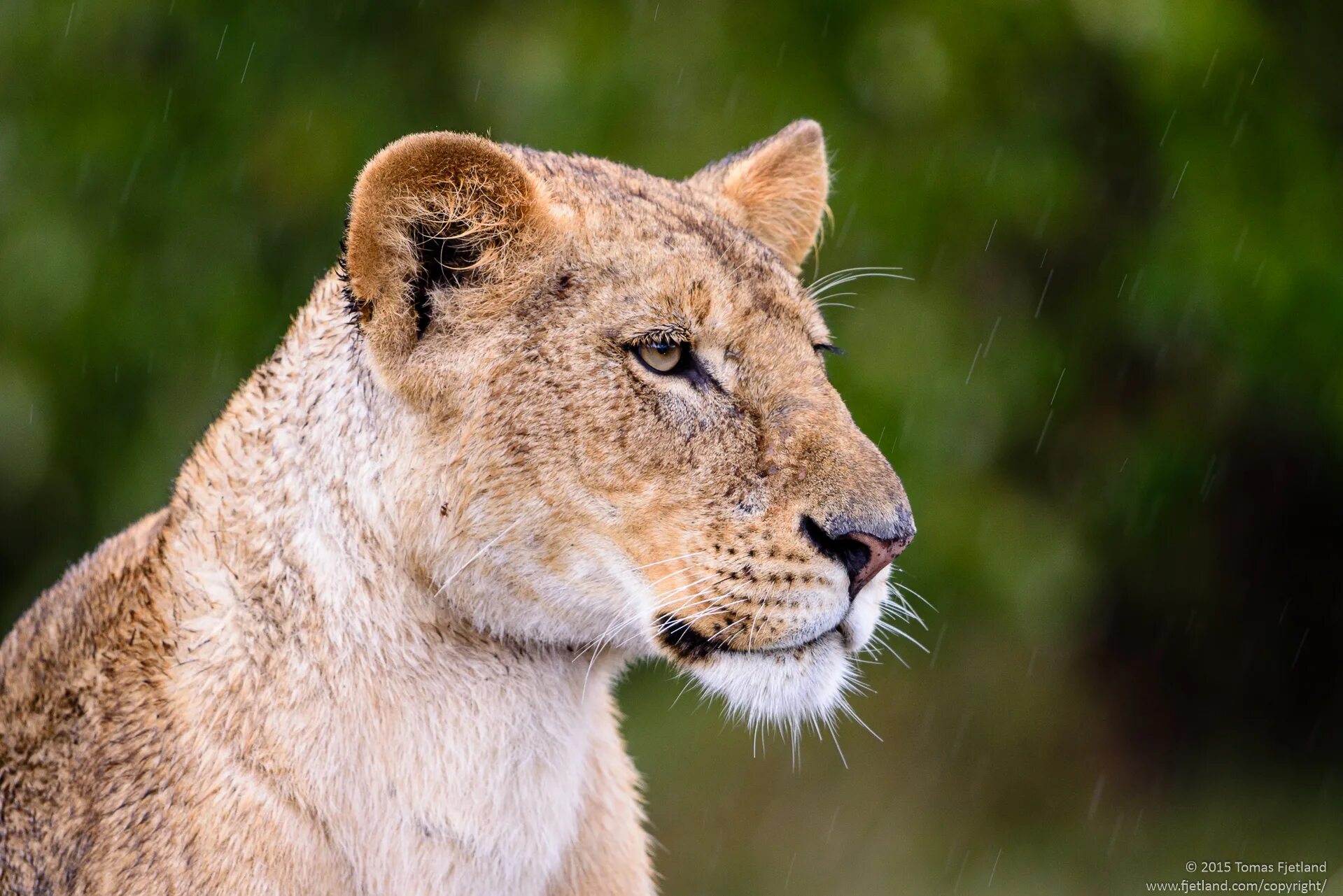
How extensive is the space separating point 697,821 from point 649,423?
656 centimetres

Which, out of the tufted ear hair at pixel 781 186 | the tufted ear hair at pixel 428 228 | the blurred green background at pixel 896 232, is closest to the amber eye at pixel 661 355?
the tufted ear hair at pixel 428 228

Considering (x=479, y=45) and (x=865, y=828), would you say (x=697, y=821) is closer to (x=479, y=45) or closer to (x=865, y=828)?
(x=865, y=828)

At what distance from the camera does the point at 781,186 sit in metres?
4.11

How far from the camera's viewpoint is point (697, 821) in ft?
30.4

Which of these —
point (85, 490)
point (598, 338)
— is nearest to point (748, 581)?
point (598, 338)

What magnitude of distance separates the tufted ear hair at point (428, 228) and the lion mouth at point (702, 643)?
771 millimetres

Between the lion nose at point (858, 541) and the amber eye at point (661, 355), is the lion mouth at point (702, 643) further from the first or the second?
the amber eye at point (661, 355)

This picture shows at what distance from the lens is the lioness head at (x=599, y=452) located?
306 cm

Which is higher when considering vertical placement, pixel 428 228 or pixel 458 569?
pixel 428 228

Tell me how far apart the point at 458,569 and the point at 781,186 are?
5.15 feet

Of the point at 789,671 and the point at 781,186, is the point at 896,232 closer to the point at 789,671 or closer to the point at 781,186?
the point at 781,186

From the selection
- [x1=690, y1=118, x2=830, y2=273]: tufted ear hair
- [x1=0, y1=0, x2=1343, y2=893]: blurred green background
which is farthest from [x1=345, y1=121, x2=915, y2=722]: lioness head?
[x1=0, y1=0, x2=1343, y2=893]: blurred green background

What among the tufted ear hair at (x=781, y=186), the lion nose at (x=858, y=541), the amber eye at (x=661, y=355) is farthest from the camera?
the tufted ear hair at (x=781, y=186)

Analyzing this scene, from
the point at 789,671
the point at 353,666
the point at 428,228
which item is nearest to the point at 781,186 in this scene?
the point at 428,228
